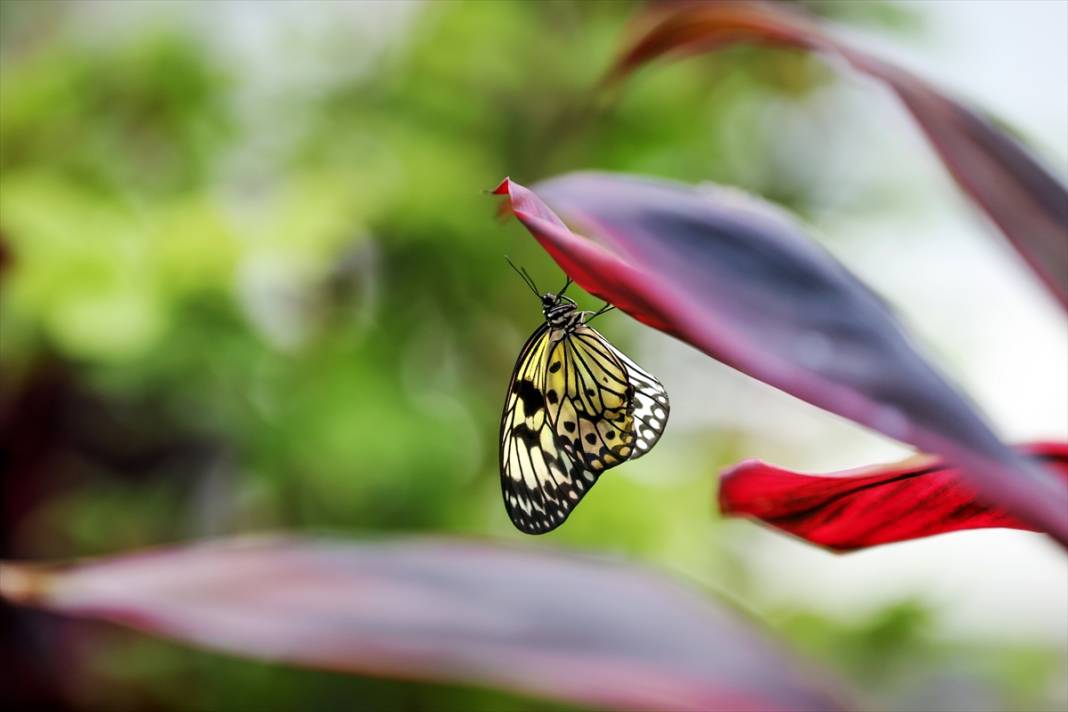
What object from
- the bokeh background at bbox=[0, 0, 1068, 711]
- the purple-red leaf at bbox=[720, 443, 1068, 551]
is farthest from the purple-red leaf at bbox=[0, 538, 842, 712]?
the bokeh background at bbox=[0, 0, 1068, 711]

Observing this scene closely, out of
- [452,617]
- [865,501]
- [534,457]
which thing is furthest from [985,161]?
[534,457]

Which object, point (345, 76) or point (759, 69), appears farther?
point (759, 69)

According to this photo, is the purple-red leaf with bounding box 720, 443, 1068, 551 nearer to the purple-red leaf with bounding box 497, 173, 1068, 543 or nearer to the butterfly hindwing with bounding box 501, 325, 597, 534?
the purple-red leaf with bounding box 497, 173, 1068, 543

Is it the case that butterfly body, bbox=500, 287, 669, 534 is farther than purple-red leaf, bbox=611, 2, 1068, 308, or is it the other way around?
butterfly body, bbox=500, 287, 669, 534

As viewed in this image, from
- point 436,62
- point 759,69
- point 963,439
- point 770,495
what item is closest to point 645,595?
point 770,495

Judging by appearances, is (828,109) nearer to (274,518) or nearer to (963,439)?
(274,518)

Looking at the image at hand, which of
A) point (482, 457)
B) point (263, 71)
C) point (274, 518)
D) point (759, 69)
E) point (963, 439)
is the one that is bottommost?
point (963, 439)
